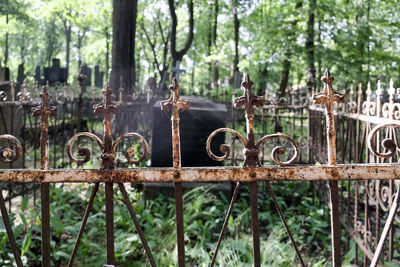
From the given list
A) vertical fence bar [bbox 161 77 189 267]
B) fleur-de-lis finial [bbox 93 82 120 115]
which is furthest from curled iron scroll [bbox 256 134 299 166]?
fleur-de-lis finial [bbox 93 82 120 115]

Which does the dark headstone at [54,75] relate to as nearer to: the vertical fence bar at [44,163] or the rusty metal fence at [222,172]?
the vertical fence bar at [44,163]

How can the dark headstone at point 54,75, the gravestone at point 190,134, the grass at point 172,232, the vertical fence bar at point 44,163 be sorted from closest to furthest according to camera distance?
the vertical fence bar at point 44,163, the grass at point 172,232, the gravestone at point 190,134, the dark headstone at point 54,75

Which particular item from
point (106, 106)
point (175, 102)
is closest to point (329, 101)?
point (175, 102)

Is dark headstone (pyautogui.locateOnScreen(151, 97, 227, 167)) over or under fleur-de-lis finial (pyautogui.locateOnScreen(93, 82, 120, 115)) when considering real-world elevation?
under

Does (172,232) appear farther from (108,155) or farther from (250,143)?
(250,143)

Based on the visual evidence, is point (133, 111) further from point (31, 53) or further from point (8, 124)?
point (31, 53)

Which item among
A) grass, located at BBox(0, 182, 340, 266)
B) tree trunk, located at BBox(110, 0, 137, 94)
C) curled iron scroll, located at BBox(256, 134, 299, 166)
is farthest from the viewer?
tree trunk, located at BBox(110, 0, 137, 94)

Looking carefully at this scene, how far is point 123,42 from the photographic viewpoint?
9.24 metres

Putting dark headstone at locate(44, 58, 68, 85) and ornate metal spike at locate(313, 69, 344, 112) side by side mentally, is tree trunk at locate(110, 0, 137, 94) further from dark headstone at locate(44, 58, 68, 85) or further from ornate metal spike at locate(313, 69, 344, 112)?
→ dark headstone at locate(44, 58, 68, 85)

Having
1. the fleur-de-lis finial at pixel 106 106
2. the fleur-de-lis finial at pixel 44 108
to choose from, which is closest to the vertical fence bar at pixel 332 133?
the fleur-de-lis finial at pixel 106 106

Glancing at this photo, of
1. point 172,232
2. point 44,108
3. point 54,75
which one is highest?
point 54,75

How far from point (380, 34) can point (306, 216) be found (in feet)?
23.4

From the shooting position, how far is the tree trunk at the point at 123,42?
9.09 m

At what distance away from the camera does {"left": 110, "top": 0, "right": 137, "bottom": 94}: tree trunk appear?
358 inches
